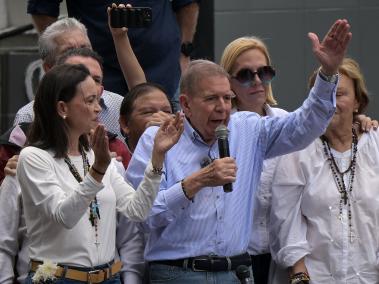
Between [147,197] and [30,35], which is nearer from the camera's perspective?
[147,197]

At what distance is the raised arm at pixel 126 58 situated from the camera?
270 inches

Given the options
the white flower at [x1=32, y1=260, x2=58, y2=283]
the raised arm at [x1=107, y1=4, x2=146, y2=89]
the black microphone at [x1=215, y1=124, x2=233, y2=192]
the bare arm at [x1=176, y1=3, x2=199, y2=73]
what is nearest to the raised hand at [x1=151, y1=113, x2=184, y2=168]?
the black microphone at [x1=215, y1=124, x2=233, y2=192]

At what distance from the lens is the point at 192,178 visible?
533 cm

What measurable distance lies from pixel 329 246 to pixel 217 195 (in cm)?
80

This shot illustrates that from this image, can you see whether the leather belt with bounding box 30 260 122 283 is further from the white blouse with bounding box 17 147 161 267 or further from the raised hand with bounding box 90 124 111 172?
the raised hand with bounding box 90 124 111 172

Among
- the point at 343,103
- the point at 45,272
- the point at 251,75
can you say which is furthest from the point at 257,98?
the point at 45,272

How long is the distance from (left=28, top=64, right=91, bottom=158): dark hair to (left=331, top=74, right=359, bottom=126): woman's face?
1514 millimetres

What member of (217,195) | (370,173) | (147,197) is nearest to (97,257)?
(147,197)

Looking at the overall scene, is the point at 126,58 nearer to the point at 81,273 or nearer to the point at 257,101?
the point at 257,101

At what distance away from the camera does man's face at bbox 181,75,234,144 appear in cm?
555

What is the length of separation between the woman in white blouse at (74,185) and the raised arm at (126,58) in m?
1.43

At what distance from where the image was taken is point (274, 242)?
6.10 m

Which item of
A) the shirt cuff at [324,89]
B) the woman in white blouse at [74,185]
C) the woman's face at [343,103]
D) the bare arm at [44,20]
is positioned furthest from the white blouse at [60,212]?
the bare arm at [44,20]

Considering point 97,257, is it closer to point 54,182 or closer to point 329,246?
point 54,182
